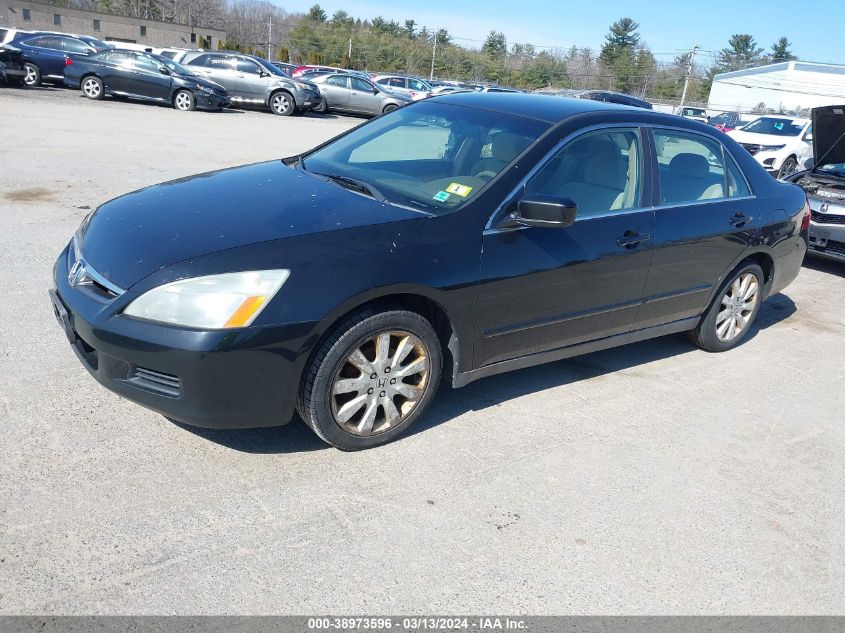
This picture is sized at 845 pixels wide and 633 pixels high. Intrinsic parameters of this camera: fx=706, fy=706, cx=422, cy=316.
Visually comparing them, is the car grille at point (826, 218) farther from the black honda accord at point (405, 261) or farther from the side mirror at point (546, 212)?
the side mirror at point (546, 212)

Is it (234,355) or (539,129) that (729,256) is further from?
(234,355)

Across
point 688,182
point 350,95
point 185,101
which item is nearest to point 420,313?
point 688,182

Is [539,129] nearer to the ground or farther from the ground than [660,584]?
farther from the ground

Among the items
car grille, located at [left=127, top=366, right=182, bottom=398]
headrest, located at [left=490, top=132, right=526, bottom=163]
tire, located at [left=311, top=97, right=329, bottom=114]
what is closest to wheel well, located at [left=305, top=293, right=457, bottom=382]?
car grille, located at [left=127, top=366, right=182, bottom=398]

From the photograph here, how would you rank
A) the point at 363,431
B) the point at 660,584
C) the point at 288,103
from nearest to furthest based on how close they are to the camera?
the point at 660,584, the point at 363,431, the point at 288,103

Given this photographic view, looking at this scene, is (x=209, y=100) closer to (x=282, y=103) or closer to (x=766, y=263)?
(x=282, y=103)

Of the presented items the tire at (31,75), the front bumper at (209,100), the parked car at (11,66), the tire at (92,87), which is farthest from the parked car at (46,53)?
the front bumper at (209,100)

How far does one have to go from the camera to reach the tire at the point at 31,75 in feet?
66.5

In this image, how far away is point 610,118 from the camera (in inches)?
169


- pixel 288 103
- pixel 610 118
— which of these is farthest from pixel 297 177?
pixel 288 103

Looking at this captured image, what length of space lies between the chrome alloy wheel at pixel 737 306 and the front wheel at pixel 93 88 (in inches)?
747

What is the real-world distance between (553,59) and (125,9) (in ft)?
178

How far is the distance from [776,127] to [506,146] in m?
16.8

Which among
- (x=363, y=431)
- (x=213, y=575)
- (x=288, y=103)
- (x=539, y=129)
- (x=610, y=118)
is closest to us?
(x=213, y=575)
